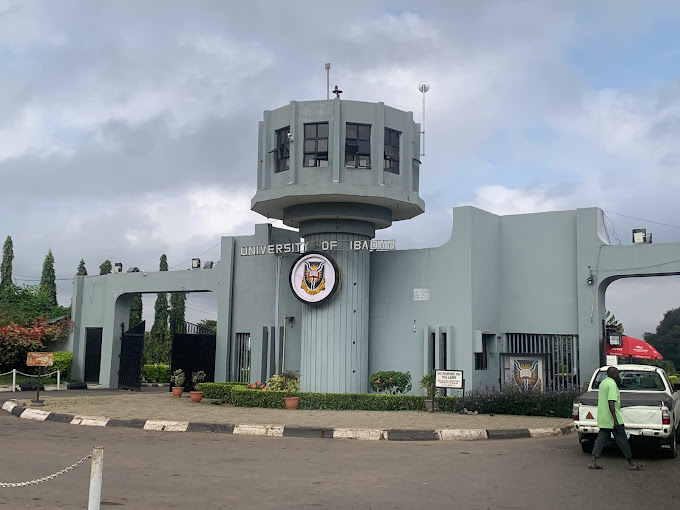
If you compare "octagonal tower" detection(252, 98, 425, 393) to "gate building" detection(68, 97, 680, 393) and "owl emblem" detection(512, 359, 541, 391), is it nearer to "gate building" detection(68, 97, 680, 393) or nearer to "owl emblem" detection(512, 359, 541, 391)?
"gate building" detection(68, 97, 680, 393)

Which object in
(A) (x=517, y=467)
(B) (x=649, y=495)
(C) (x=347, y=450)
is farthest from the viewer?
(C) (x=347, y=450)

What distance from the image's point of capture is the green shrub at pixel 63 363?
31.9 m

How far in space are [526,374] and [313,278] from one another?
7650 millimetres

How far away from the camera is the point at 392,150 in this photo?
22.7 meters

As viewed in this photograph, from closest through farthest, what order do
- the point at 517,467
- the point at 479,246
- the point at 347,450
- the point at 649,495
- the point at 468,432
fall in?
the point at 649,495 < the point at 517,467 < the point at 347,450 < the point at 468,432 < the point at 479,246

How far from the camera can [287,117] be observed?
2256 centimetres

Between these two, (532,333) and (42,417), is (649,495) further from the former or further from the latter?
(42,417)

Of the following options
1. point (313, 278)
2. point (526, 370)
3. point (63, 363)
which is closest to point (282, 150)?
point (313, 278)

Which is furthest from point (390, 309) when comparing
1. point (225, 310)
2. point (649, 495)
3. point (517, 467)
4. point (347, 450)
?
point (649, 495)

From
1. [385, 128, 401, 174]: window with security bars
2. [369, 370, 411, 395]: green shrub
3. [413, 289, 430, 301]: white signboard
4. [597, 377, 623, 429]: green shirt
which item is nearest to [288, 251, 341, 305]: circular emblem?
[413, 289, 430, 301]: white signboard

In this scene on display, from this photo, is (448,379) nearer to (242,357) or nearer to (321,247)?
(321,247)

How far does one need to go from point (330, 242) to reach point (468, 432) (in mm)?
9245

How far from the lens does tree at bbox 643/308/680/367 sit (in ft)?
301

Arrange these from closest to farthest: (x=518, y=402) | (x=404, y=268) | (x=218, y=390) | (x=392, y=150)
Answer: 1. (x=518, y=402)
2. (x=392, y=150)
3. (x=218, y=390)
4. (x=404, y=268)
